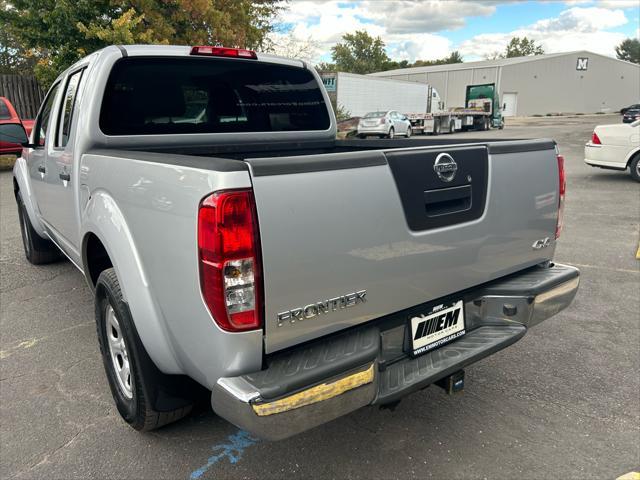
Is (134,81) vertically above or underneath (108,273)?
above

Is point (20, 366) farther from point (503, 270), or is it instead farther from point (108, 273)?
point (503, 270)

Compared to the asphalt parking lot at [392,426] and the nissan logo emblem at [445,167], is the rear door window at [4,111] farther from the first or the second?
the nissan logo emblem at [445,167]

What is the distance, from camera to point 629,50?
11081 centimetres

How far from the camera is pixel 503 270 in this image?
278cm

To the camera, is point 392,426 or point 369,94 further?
point 369,94

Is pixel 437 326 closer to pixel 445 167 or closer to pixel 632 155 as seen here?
pixel 445 167

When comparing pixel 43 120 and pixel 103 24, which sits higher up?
pixel 103 24

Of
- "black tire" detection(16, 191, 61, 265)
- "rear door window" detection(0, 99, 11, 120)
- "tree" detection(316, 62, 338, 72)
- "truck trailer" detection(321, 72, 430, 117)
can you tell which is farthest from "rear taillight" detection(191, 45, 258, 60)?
"tree" detection(316, 62, 338, 72)

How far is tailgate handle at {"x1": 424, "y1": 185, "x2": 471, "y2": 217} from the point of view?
2363 mm

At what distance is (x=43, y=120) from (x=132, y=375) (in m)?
3.39

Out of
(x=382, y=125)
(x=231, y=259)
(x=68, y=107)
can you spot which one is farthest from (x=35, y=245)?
(x=382, y=125)

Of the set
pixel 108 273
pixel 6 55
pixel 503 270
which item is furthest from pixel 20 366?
pixel 6 55

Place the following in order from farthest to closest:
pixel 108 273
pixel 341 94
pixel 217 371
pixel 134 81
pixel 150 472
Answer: pixel 341 94 < pixel 134 81 < pixel 108 273 < pixel 150 472 < pixel 217 371

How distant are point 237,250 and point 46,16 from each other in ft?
52.3
